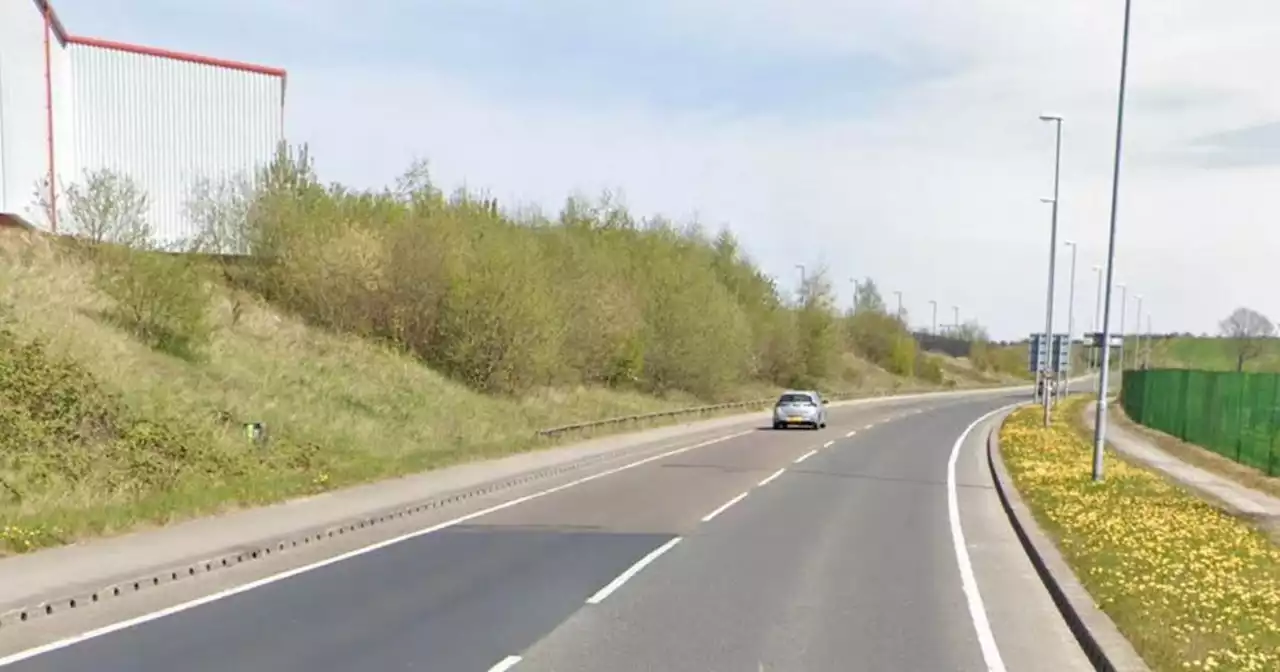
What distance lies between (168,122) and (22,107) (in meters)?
7.24

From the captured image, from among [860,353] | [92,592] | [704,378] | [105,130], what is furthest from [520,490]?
[860,353]

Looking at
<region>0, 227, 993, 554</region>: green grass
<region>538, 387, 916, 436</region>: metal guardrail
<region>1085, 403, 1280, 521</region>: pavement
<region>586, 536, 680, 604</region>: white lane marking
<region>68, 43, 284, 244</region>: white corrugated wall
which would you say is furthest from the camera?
<region>538, 387, 916, 436</region>: metal guardrail

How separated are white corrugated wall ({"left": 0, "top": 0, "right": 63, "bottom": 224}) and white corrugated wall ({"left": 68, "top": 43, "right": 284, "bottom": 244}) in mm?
1984

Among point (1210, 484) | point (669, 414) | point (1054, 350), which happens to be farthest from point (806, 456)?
point (1054, 350)

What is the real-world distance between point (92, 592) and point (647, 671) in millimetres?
5502

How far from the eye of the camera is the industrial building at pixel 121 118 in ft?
92.4

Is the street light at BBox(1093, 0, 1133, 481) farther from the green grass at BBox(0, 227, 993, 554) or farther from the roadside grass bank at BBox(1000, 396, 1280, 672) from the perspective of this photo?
the green grass at BBox(0, 227, 993, 554)

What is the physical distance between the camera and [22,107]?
28.1 meters

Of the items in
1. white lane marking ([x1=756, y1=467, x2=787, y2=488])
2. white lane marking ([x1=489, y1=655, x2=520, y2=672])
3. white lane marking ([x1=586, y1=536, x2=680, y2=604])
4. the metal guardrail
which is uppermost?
white lane marking ([x1=489, y1=655, x2=520, y2=672])

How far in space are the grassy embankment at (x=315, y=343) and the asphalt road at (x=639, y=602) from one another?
13.2 ft

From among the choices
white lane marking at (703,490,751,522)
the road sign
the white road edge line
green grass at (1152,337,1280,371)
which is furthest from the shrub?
green grass at (1152,337,1280,371)

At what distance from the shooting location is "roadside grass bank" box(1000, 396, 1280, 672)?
28.6 feet

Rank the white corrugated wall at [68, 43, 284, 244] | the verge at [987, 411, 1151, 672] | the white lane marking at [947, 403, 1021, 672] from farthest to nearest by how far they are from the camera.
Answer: the white corrugated wall at [68, 43, 284, 244], the white lane marking at [947, 403, 1021, 672], the verge at [987, 411, 1151, 672]

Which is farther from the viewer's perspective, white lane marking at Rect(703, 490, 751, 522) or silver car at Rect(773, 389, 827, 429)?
silver car at Rect(773, 389, 827, 429)
